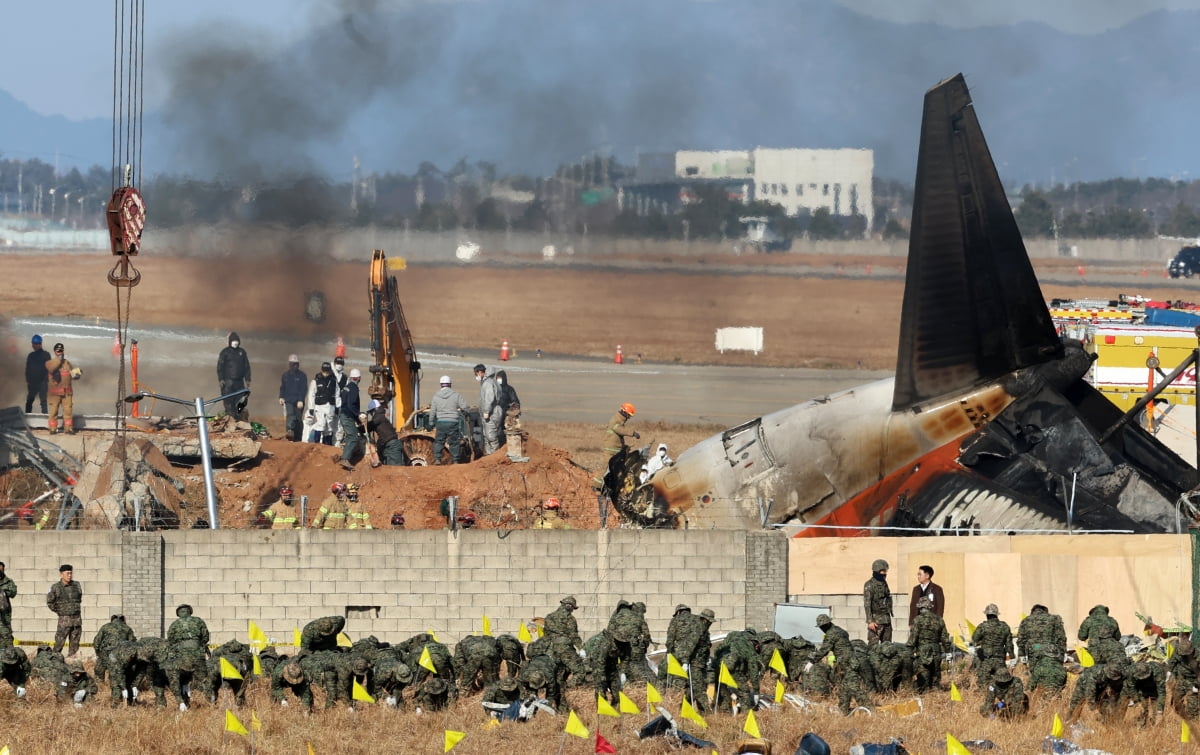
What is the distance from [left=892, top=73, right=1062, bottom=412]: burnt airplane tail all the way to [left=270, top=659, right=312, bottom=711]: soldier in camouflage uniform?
11.1 m

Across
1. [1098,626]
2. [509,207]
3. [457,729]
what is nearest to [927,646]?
[1098,626]

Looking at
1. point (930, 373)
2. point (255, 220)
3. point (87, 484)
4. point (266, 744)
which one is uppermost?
point (255, 220)

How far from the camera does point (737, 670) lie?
2059 centimetres

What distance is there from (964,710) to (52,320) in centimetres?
4715

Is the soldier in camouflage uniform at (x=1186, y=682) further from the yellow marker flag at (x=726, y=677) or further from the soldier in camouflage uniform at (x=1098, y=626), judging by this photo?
the yellow marker flag at (x=726, y=677)

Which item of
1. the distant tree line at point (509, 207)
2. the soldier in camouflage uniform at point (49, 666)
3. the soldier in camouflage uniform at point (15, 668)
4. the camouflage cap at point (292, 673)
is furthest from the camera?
the distant tree line at point (509, 207)

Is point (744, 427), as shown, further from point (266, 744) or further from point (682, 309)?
point (682, 309)

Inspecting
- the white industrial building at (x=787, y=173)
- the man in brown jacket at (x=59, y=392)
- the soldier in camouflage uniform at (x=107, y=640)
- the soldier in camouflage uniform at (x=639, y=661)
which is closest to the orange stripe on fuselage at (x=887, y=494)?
the soldier in camouflage uniform at (x=639, y=661)

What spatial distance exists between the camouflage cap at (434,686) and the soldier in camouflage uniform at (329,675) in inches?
42.8

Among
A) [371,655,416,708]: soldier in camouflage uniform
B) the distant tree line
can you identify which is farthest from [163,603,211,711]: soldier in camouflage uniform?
the distant tree line

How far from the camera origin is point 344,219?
1893 inches

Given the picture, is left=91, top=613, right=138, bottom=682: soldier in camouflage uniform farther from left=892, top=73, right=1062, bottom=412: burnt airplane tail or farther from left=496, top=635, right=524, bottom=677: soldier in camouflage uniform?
left=892, top=73, right=1062, bottom=412: burnt airplane tail

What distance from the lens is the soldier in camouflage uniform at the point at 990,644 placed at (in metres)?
20.7

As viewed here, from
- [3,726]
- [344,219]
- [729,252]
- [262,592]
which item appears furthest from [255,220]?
[3,726]
